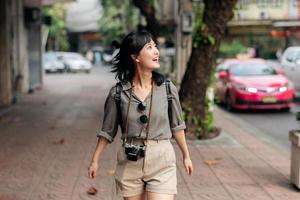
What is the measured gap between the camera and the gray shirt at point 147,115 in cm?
420

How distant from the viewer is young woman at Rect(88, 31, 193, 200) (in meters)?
4.20

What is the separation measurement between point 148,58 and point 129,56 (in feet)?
0.57

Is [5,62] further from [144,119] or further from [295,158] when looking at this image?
[144,119]

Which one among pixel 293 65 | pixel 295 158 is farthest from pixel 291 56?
pixel 295 158

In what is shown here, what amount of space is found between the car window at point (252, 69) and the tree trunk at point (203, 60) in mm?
6593

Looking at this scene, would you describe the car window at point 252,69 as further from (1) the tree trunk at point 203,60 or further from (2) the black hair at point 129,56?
(2) the black hair at point 129,56

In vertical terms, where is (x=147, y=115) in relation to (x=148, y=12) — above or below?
below

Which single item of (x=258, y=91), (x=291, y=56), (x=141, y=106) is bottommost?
(x=258, y=91)

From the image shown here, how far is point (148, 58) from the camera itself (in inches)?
167

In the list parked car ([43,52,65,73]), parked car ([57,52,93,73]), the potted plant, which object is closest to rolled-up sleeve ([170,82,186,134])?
the potted plant

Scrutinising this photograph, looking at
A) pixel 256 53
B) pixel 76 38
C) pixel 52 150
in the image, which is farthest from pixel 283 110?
pixel 76 38

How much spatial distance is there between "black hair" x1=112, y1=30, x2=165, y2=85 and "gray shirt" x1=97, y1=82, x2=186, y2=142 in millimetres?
77

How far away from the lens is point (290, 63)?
2047 centimetres

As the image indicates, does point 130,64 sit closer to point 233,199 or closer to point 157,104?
point 157,104
